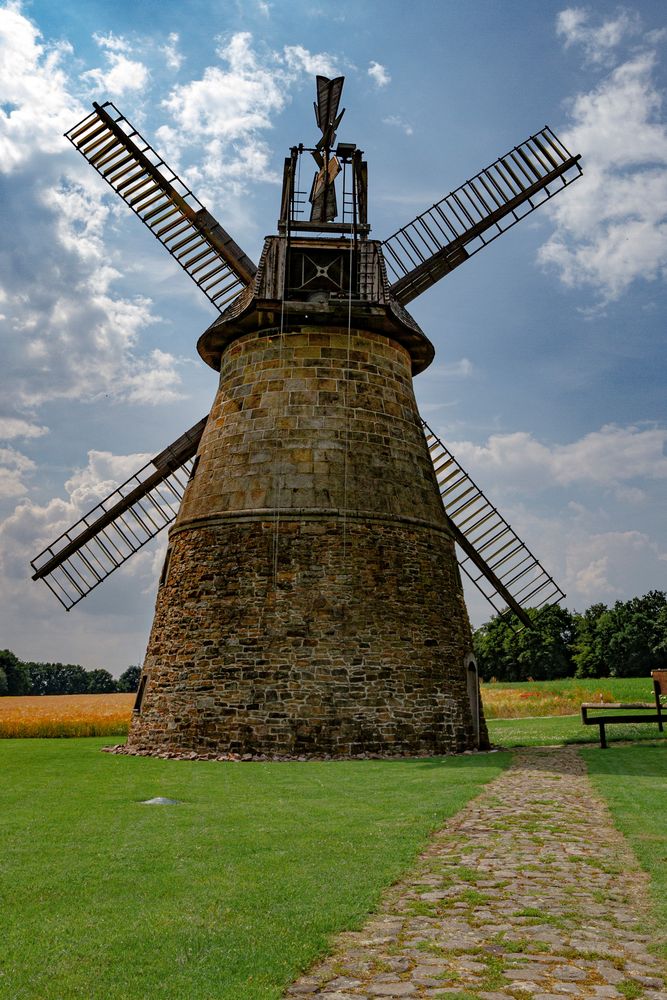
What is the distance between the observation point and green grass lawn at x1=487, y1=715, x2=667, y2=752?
803 inches

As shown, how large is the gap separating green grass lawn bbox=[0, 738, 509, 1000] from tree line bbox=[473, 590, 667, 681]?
5659cm

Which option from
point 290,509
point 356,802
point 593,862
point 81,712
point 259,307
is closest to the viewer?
point 593,862

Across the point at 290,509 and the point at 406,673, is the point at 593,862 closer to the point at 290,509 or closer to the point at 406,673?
the point at 406,673

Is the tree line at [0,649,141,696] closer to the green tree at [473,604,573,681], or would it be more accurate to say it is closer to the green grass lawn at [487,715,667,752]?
the green tree at [473,604,573,681]

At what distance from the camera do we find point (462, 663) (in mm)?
17750

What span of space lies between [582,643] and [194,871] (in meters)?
73.1

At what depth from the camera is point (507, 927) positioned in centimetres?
542

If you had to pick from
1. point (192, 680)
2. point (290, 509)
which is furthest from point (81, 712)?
point (290, 509)

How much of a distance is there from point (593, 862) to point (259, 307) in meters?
14.0

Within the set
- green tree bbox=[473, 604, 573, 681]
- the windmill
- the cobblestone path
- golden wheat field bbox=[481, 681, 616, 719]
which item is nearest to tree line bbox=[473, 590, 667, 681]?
green tree bbox=[473, 604, 573, 681]

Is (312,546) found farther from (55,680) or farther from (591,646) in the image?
(55,680)

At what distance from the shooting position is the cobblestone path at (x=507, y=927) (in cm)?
443

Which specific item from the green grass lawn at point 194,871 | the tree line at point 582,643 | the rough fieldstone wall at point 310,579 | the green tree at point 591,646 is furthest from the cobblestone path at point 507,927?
the green tree at point 591,646

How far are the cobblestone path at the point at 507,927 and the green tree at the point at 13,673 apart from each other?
295 ft
